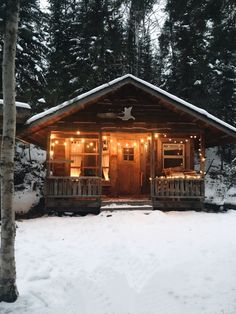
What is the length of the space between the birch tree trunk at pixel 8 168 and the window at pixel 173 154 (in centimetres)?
1230

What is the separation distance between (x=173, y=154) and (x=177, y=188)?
2836mm

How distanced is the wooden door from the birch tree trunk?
40.6 feet

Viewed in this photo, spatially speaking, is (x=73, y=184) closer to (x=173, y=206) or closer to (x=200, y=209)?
(x=173, y=206)

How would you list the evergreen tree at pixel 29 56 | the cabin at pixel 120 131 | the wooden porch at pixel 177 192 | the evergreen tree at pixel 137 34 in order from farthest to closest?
1. the evergreen tree at pixel 29 56
2. the wooden porch at pixel 177 192
3. the cabin at pixel 120 131
4. the evergreen tree at pixel 137 34

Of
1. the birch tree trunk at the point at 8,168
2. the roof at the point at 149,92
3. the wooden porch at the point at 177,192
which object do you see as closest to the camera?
the birch tree trunk at the point at 8,168

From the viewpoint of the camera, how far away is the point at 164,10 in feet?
21.1

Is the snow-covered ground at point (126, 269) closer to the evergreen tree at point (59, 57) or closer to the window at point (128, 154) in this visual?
the window at point (128, 154)

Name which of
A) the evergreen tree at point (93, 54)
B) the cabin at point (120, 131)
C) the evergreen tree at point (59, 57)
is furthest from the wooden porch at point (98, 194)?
the evergreen tree at point (93, 54)

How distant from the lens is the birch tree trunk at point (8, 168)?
198 inches

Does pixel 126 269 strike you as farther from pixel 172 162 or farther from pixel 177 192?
pixel 172 162

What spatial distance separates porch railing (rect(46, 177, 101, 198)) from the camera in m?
13.8

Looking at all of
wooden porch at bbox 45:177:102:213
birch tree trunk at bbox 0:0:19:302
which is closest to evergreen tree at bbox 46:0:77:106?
wooden porch at bbox 45:177:102:213

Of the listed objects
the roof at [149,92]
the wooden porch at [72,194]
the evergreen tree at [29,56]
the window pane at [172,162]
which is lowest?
the wooden porch at [72,194]

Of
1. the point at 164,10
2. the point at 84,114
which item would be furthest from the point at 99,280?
the point at 84,114
